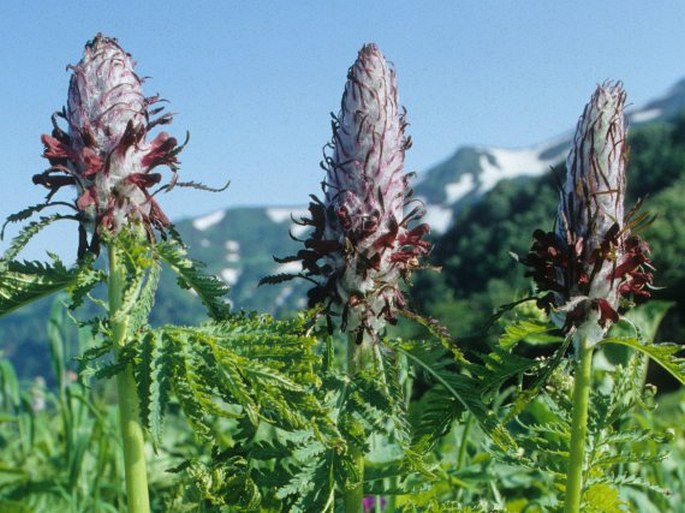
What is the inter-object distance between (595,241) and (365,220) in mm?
627

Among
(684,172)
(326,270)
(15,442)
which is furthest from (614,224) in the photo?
(684,172)

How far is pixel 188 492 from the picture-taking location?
2.48m

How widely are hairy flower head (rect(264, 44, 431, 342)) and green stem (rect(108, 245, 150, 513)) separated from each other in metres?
0.52

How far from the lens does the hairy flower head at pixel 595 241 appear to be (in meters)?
2.31

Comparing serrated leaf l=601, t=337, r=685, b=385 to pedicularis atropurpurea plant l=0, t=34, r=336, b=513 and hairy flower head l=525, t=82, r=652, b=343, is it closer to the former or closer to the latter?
hairy flower head l=525, t=82, r=652, b=343

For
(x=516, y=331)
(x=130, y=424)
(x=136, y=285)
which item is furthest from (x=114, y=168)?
(x=516, y=331)

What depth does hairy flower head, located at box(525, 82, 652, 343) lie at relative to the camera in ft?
7.57

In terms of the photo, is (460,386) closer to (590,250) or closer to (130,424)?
(590,250)

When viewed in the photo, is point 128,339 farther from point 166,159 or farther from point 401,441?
point 401,441

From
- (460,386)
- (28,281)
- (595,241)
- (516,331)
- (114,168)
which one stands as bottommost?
(460,386)

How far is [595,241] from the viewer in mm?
2328

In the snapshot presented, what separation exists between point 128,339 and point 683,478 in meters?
3.34

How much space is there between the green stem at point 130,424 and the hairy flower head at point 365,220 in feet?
1.70

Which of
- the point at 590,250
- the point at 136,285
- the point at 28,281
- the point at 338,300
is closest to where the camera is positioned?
the point at 136,285
